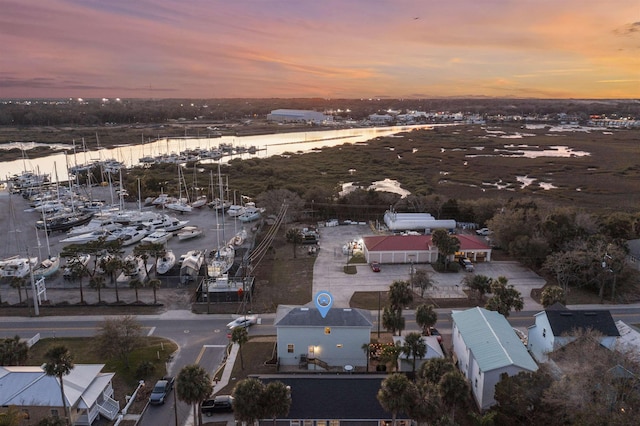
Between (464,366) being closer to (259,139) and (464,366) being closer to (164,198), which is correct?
(164,198)

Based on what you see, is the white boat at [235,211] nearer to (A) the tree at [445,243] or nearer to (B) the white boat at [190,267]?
(B) the white boat at [190,267]

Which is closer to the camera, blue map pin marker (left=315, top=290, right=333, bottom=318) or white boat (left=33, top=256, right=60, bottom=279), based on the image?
blue map pin marker (left=315, top=290, right=333, bottom=318)

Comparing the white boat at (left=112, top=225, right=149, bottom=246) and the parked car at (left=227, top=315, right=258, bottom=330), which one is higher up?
the white boat at (left=112, top=225, right=149, bottom=246)

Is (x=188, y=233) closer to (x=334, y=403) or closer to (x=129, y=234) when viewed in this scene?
(x=129, y=234)

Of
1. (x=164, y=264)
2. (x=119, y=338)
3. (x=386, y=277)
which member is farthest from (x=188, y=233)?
(x=119, y=338)

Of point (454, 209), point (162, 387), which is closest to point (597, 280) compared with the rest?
point (454, 209)

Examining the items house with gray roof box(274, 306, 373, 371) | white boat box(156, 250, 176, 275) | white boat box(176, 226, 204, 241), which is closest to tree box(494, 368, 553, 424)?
house with gray roof box(274, 306, 373, 371)

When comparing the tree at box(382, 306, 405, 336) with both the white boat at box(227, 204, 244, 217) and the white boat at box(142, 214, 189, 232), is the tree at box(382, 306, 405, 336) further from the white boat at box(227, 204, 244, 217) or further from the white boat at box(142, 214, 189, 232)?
the white boat at box(227, 204, 244, 217)
